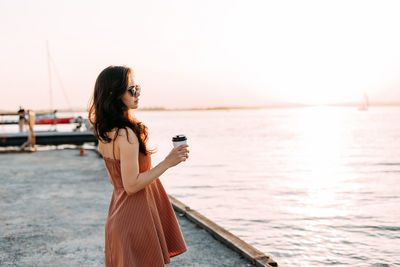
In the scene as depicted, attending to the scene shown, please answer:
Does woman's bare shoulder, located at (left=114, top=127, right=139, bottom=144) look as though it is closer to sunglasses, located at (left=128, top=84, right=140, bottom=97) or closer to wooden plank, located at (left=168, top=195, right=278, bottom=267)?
sunglasses, located at (left=128, top=84, right=140, bottom=97)

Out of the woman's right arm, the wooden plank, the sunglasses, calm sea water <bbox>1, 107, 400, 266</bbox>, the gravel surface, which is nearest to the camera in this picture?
the woman's right arm

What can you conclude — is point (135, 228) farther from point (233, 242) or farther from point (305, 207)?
point (305, 207)

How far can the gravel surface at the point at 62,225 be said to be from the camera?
4.64 metres

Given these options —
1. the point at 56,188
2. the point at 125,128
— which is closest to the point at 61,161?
the point at 56,188

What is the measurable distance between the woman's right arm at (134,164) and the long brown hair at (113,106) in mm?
63

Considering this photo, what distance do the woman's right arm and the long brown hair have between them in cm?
6

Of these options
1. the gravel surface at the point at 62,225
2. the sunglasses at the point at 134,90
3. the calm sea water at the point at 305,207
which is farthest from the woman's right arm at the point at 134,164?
the calm sea water at the point at 305,207

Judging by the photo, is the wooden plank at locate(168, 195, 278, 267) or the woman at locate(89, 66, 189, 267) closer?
the woman at locate(89, 66, 189, 267)

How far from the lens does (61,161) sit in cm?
1444

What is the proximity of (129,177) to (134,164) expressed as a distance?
84mm

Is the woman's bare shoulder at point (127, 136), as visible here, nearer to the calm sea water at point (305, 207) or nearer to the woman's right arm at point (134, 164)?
the woman's right arm at point (134, 164)

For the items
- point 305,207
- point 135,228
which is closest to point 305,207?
point 305,207

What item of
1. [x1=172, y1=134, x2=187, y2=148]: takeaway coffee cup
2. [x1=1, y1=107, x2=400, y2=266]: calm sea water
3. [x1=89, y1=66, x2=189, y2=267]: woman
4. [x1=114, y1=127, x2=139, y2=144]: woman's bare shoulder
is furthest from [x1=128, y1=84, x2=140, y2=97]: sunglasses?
[x1=1, y1=107, x2=400, y2=266]: calm sea water

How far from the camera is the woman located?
7.31ft
